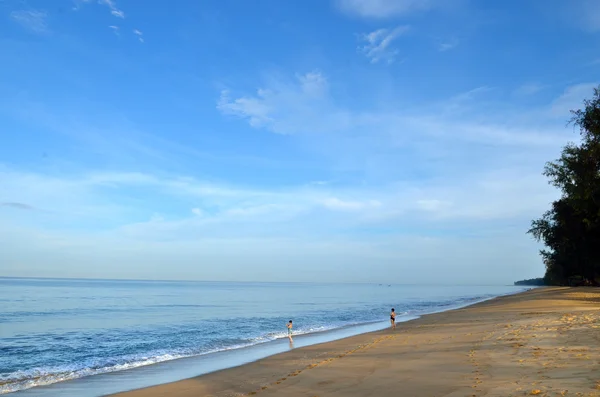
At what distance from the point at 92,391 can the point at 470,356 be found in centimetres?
1112

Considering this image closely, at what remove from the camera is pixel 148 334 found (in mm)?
30703

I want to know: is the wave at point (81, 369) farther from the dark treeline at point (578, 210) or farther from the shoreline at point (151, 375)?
the dark treeline at point (578, 210)

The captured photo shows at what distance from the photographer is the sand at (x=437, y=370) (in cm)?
898

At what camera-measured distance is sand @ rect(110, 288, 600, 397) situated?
8.98 meters

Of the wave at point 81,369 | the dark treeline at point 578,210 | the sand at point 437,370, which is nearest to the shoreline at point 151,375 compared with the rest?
the wave at point 81,369

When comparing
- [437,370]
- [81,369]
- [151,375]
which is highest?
[437,370]

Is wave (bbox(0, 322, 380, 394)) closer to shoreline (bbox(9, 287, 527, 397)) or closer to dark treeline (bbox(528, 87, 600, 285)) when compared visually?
shoreline (bbox(9, 287, 527, 397))

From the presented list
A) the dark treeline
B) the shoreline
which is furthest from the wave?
the dark treeline

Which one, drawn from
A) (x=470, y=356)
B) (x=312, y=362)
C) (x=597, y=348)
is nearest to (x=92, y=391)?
(x=312, y=362)

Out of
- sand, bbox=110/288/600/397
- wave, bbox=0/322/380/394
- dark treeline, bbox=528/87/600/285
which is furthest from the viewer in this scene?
dark treeline, bbox=528/87/600/285

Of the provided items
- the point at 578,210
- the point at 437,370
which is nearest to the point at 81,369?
the point at 437,370

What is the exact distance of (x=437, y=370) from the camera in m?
11.5

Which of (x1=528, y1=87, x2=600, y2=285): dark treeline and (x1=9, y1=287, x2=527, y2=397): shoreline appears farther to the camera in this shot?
(x1=528, y1=87, x2=600, y2=285): dark treeline

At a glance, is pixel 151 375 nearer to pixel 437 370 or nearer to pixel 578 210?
pixel 437 370
